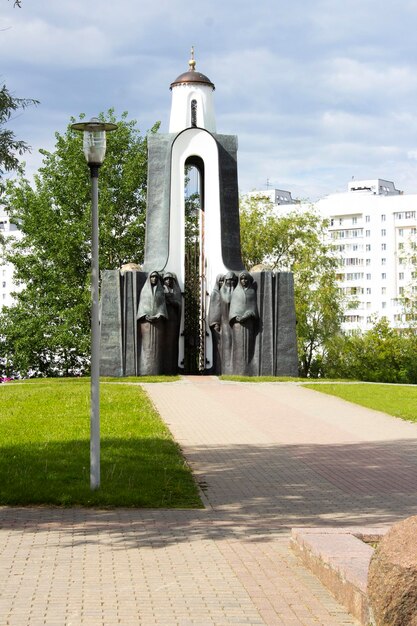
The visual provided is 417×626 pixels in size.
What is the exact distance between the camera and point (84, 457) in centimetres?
1229

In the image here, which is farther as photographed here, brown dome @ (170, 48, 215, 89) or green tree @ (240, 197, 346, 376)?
green tree @ (240, 197, 346, 376)

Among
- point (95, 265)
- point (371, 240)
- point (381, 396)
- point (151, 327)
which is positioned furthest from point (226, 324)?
point (371, 240)

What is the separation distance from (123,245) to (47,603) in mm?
37743

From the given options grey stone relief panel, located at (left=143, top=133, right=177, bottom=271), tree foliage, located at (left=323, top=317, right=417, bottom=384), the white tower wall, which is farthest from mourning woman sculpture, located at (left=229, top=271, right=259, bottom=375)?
tree foliage, located at (left=323, top=317, right=417, bottom=384)

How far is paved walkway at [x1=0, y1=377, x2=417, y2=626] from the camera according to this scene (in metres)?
6.01

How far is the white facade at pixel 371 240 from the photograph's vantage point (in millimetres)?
101812

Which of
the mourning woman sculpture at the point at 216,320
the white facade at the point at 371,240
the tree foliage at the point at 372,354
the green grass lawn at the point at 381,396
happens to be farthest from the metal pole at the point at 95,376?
the white facade at the point at 371,240

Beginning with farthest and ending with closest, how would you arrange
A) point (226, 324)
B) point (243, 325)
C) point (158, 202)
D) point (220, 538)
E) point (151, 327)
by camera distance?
1. point (158, 202)
2. point (226, 324)
3. point (243, 325)
4. point (151, 327)
5. point (220, 538)

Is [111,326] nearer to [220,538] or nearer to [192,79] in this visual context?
[192,79]

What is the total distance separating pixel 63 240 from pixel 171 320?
12.7m

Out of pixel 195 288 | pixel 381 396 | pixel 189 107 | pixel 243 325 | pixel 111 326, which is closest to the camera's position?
pixel 381 396

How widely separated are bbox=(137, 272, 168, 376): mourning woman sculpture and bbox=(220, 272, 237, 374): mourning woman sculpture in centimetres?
190

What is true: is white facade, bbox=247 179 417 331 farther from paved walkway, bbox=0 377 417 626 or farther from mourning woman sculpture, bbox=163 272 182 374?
paved walkway, bbox=0 377 417 626

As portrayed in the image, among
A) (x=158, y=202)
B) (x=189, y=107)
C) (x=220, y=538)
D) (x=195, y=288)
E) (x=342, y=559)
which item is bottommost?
(x=220, y=538)
